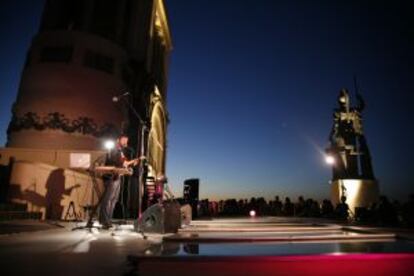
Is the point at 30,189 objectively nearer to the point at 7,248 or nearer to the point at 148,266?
the point at 7,248

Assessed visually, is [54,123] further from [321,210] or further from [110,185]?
[321,210]

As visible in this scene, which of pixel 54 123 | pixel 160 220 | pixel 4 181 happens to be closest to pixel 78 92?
pixel 54 123

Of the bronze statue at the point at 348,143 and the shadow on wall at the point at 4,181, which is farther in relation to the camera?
the bronze statue at the point at 348,143

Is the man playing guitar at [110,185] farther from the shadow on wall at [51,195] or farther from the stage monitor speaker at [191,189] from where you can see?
the stage monitor speaker at [191,189]

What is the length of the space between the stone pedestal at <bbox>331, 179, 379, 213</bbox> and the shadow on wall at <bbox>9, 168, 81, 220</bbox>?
13.3m

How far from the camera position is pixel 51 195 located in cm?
1044

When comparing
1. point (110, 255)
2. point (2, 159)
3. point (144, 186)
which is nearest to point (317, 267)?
point (110, 255)

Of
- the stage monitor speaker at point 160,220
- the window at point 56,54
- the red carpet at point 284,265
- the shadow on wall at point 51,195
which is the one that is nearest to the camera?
the red carpet at point 284,265

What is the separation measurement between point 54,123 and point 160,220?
15.9 meters

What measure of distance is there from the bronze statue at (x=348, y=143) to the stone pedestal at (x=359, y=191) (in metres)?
0.35

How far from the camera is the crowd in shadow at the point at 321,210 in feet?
35.9

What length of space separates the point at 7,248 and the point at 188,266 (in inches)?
89.0

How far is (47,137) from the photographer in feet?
59.8

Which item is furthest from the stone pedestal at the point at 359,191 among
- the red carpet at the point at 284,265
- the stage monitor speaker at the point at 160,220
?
the red carpet at the point at 284,265
